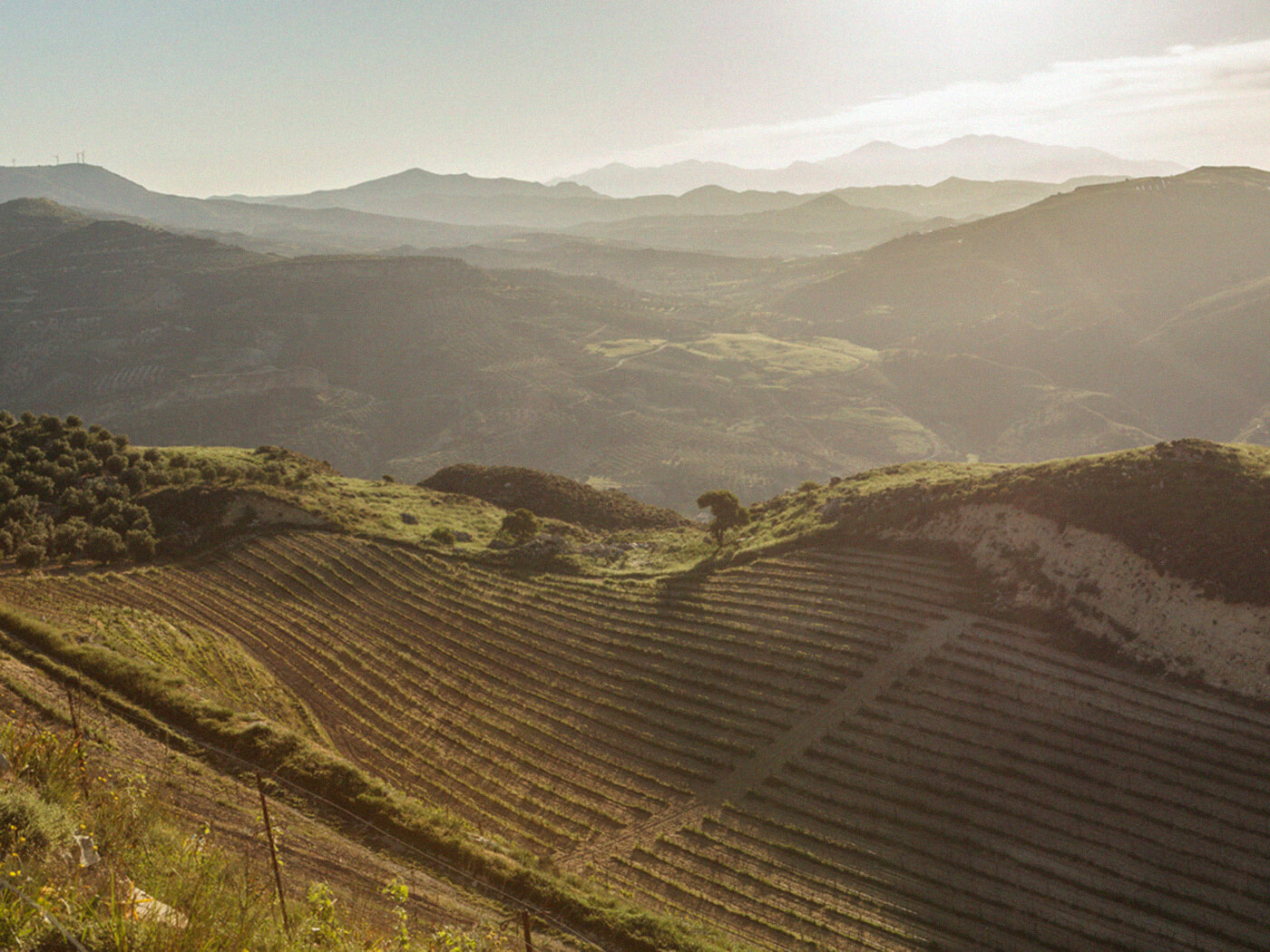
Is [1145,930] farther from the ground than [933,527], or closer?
closer

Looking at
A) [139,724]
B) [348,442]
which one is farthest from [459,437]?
[139,724]

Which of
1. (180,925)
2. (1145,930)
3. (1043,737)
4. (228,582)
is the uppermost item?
(180,925)

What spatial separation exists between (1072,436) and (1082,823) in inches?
6496

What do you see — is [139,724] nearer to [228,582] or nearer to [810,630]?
[228,582]

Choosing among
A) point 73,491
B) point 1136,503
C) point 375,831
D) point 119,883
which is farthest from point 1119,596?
point 73,491

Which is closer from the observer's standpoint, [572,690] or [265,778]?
[265,778]

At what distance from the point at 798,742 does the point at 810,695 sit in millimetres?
3372

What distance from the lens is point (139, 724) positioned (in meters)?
25.0

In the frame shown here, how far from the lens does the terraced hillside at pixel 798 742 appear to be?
89.5ft

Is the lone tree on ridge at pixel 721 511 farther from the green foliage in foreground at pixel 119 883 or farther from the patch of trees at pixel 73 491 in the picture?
the green foliage in foreground at pixel 119 883

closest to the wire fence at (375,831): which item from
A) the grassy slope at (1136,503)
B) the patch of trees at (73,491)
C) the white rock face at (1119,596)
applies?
the patch of trees at (73,491)

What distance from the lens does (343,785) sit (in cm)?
2461

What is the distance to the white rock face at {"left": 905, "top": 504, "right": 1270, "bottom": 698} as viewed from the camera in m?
35.5

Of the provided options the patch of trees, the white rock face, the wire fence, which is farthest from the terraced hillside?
the wire fence
